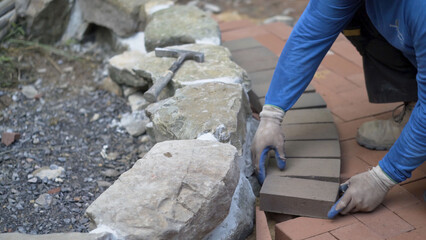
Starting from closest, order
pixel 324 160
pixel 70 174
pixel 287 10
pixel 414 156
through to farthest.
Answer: pixel 414 156 → pixel 324 160 → pixel 70 174 → pixel 287 10

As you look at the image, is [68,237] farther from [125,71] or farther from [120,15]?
[120,15]

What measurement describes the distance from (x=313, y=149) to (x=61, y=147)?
1.56 meters

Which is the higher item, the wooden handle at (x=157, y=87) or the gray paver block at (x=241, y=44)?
the wooden handle at (x=157, y=87)

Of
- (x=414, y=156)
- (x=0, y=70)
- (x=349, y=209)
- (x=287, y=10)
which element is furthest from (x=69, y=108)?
(x=287, y=10)

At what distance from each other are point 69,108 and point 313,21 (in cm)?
199

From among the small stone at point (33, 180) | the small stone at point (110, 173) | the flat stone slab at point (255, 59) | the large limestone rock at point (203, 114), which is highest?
the large limestone rock at point (203, 114)

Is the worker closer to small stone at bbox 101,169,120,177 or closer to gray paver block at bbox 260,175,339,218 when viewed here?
gray paver block at bbox 260,175,339,218

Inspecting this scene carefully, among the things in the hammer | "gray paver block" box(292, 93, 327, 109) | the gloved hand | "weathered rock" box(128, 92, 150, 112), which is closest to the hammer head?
the hammer

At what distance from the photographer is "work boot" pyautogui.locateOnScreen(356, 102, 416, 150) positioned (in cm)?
298

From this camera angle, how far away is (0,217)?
254 centimetres

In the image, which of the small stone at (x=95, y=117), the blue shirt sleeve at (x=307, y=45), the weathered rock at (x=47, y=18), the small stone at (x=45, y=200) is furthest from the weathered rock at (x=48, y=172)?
the weathered rock at (x=47, y=18)

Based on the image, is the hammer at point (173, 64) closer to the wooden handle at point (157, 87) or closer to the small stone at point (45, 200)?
the wooden handle at point (157, 87)

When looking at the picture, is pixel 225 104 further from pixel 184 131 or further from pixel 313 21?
pixel 313 21

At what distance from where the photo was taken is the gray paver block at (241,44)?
4199 mm
